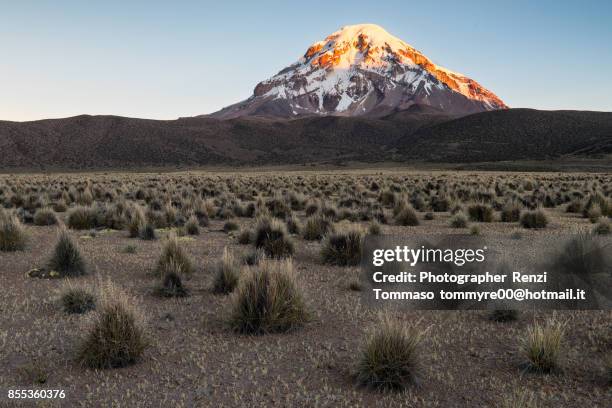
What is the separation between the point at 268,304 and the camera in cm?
688

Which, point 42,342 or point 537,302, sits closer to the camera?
point 42,342

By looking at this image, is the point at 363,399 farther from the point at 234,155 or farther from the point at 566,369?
the point at 234,155

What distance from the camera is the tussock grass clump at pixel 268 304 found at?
6.79m

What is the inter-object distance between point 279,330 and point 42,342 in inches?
111

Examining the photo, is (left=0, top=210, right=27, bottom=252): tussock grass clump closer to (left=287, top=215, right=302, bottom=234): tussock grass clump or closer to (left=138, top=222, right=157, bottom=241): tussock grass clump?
(left=138, top=222, right=157, bottom=241): tussock grass clump

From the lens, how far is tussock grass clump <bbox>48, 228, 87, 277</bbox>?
9.59 m

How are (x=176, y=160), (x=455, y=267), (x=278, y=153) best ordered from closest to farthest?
(x=455, y=267) < (x=176, y=160) < (x=278, y=153)

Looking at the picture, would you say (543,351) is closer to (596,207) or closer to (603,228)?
(603,228)

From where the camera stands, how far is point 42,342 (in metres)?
6.38

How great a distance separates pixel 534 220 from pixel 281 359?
12.3 m

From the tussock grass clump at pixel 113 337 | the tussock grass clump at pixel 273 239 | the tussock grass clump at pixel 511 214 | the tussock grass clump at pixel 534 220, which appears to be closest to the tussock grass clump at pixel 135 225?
the tussock grass clump at pixel 273 239

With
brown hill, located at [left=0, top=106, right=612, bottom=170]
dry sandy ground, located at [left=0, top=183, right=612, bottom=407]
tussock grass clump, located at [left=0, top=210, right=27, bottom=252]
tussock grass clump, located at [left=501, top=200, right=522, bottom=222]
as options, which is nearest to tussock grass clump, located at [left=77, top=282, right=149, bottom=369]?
dry sandy ground, located at [left=0, top=183, right=612, bottom=407]

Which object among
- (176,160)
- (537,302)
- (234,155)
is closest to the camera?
(537,302)

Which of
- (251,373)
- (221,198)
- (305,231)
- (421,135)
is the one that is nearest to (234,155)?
(421,135)
